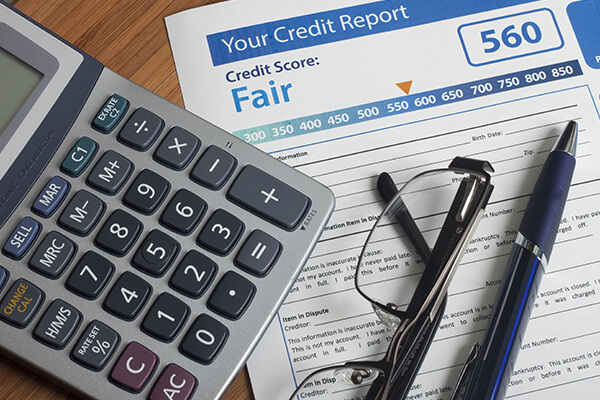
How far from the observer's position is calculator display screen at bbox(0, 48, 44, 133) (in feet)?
1.15

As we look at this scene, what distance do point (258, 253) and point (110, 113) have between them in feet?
0.39

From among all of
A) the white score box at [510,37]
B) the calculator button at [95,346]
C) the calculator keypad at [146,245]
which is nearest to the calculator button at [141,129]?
the calculator keypad at [146,245]

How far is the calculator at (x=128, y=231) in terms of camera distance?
321mm

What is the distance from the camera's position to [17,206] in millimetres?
342

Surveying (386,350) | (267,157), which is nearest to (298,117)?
(267,157)

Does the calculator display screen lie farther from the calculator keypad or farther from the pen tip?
the pen tip

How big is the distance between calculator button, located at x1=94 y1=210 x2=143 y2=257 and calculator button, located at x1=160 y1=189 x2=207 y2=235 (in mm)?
16

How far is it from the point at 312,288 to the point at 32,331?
0.51ft

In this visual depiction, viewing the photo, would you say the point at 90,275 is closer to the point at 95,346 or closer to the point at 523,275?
the point at 95,346

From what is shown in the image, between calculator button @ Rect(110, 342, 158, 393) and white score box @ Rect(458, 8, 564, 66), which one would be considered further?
white score box @ Rect(458, 8, 564, 66)

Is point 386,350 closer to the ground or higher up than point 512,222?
closer to the ground

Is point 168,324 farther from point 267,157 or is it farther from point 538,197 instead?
point 538,197

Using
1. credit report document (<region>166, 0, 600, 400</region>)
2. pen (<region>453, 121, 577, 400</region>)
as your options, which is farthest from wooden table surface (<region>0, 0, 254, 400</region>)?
pen (<region>453, 121, 577, 400</region>)

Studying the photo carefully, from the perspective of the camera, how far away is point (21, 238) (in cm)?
33
